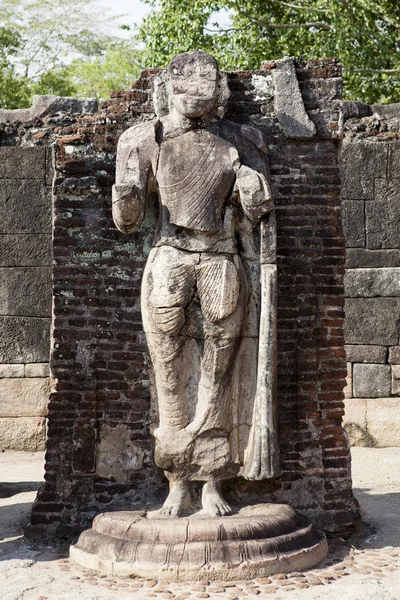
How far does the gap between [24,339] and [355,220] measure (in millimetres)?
3904

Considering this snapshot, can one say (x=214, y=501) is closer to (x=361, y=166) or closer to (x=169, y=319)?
(x=169, y=319)

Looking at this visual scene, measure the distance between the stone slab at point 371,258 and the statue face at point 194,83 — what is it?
450 cm

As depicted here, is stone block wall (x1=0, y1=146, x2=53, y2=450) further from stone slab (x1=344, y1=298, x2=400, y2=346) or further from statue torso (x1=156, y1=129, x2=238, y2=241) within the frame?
statue torso (x1=156, y1=129, x2=238, y2=241)

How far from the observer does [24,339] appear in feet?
32.2

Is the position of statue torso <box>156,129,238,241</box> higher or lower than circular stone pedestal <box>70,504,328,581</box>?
higher

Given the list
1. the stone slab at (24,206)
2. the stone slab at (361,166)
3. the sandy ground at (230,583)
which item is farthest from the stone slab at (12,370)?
the stone slab at (361,166)

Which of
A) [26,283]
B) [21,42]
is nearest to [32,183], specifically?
[26,283]

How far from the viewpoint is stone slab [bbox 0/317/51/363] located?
979 cm

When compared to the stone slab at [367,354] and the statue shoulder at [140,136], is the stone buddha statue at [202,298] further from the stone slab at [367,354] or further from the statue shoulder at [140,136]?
the stone slab at [367,354]

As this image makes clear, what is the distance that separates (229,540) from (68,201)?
2523 mm

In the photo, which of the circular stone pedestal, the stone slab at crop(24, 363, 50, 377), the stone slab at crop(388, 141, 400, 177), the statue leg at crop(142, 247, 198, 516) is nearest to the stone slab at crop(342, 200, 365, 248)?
the stone slab at crop(388, 141, 400, 177)

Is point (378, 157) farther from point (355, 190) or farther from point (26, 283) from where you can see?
point (26, 283)

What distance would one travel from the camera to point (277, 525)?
5.25 m

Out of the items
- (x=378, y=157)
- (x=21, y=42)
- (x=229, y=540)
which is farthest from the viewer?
(x=21, y=42)
